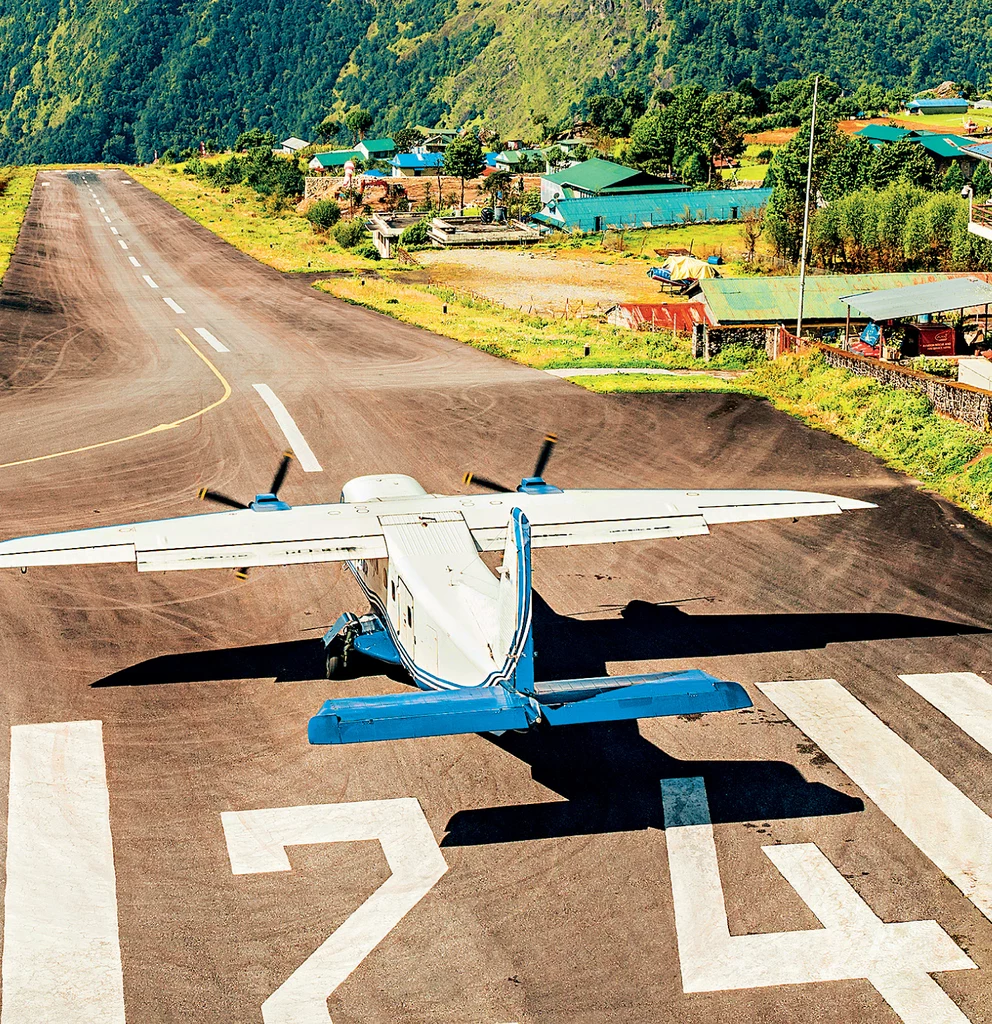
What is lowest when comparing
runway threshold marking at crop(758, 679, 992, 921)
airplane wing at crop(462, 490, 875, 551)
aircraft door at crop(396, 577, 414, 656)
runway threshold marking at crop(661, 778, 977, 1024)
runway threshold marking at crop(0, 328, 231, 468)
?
runway threshold marking at crop(661, 778, 977, 1024)

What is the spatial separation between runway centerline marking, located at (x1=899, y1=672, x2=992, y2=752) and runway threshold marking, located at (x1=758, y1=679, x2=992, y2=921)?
66.0 inches

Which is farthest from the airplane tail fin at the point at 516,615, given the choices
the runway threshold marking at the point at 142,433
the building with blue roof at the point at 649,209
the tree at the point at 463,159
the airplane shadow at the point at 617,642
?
the tree at the point at 463,159

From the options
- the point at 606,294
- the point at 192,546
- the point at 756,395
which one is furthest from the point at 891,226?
the point at 192,546

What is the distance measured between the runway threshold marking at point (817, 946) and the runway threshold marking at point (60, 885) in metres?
9.08

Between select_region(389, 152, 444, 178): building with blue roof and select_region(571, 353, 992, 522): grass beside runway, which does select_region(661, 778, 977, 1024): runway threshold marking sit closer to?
select_region(571, 353, 992, 522): grass beside runway

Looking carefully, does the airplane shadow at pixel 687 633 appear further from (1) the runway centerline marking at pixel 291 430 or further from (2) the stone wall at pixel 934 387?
(2) the stone wall at pixel 934 387

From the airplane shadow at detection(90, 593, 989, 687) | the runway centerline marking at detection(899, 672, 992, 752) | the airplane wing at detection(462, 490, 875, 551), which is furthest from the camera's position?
the airplane shadow at detection(90, 593, 989, 687)

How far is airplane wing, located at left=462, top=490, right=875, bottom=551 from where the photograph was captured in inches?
1049

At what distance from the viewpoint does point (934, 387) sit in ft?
151

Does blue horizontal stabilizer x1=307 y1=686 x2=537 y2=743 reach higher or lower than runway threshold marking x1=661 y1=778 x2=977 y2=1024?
higher

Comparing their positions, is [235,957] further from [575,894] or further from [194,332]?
[194,332]

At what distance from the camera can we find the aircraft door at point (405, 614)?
75.3 ft

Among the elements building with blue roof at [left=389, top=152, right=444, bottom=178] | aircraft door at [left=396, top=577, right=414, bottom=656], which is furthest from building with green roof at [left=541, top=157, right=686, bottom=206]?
aircraft door at [left=396, top=577, right=414, bottom=656]

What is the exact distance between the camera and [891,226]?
85.4 meters
